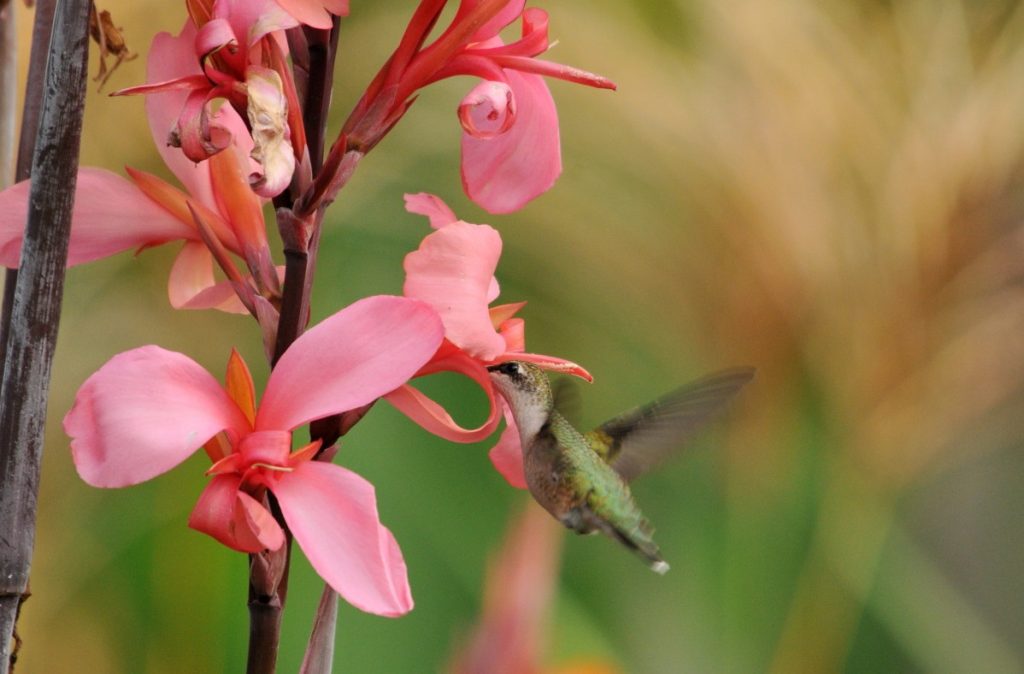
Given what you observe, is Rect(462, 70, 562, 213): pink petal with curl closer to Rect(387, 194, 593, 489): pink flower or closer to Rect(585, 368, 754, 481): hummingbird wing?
Rect(387, 194, 593, 489): pink flower

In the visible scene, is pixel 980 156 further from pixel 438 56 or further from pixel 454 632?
pixel 438 56

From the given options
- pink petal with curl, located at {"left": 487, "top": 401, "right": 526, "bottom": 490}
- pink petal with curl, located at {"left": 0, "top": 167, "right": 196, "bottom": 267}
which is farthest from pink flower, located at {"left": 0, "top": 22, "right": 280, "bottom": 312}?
pink petal with curl, located at {"left": 487, "top": 401, "right": 526, "bottom": 490}

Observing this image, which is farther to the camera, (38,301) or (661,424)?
(661,424)

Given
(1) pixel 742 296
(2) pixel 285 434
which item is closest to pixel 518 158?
(2) pixel 285 434

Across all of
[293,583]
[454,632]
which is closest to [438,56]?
[293,583]

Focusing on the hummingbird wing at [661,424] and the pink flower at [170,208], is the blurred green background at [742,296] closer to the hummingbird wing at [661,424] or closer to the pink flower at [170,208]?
the hummingbird wing at [661,424]

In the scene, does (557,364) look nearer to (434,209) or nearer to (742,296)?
(434,209)
